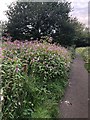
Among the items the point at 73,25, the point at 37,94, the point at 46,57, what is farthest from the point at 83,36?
the point at 37,94

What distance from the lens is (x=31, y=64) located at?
693 cm

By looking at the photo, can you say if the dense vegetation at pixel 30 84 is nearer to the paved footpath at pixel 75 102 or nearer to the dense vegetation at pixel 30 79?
the dense vegetation at pixel 30 79

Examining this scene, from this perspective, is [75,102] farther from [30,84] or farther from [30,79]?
[30,84]

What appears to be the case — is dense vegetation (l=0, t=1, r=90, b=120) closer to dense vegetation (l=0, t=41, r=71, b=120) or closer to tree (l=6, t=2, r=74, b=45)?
dense vegetation (l=0, t=41, r=71, b=120)

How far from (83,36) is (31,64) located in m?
22.6

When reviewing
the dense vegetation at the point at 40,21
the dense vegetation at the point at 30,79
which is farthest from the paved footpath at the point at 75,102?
the dense vegetation at the point at 40,21

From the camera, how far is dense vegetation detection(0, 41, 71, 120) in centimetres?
453

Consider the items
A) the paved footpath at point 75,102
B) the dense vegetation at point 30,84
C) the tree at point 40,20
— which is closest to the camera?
the dense vegetation at point 30,84

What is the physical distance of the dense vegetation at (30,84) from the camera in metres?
4.53

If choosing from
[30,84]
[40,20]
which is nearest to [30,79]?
[30,84]

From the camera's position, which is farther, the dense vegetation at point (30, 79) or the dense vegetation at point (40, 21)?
the dense vegetation at point (40, 21)

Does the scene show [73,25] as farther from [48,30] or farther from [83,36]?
[83,36]

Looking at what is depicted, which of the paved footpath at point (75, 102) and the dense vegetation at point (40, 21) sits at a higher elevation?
the dense vegetation at point (40, 21)

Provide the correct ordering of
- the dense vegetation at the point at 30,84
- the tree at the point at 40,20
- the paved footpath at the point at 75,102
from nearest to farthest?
the dense vegetation at the point at 30,84, the paved footpath at the point at 75,102, the tree at the point at 40,20
